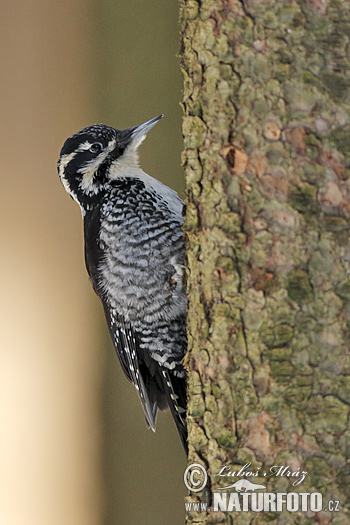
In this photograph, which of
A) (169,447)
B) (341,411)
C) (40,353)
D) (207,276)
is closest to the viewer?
(341,411)

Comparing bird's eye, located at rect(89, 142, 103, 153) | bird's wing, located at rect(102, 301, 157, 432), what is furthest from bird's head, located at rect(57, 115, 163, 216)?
bird's wing, located at rect(102, 301, 157, 432)

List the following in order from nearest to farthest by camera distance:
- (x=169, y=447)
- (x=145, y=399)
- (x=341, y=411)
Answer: (x=341, y=411), (x=145, y=399), (x=169, y=447)

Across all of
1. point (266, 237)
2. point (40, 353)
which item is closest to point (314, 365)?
point (266, 237)

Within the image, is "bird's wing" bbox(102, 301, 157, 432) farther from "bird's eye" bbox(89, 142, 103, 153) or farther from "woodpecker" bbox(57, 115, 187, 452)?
"bird's eye" bbox(89, 142, 103, 153)

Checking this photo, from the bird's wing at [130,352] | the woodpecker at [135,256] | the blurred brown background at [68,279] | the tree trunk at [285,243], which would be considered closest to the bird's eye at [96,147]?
the woodpecker at [135,256]

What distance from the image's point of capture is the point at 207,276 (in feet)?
3.25

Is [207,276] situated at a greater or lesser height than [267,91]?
lesser

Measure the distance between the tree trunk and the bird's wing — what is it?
75 centimetres

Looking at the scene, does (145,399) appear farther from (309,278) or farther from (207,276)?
(309,278)

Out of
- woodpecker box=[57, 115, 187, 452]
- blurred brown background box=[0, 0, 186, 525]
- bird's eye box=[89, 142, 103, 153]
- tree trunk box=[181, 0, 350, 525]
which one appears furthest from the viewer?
blurred brown background box=[0, 0, 186, 525]

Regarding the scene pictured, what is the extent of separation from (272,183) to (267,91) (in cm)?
16

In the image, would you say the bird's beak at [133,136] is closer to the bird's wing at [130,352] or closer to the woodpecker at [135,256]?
the woodpecker at [135,256]

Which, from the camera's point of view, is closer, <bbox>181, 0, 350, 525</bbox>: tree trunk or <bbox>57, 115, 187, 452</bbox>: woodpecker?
<bbox>181, 0, 350, 525</bbox>: tree trunk

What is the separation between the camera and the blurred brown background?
97.2 inches
